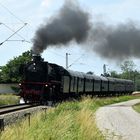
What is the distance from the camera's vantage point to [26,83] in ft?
130

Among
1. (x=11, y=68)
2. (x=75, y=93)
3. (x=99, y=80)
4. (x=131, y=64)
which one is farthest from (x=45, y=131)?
(x=131, y=64)

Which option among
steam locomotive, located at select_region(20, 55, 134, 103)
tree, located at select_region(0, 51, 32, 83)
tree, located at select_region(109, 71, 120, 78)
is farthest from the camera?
tree, located at select_region(109, 71, 120, 78)

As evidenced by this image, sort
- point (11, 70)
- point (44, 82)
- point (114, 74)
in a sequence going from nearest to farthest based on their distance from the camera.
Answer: point (44, 82), point (11, 70), point (114, 74)

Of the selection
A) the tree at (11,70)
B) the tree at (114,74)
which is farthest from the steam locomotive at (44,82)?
the tree at (114,74)

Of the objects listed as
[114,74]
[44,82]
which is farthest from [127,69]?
[44,82]

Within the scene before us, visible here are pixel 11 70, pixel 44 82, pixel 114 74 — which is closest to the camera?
pixel 44 82

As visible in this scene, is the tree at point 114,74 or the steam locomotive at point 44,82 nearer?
the steam locomotive at point 44,82

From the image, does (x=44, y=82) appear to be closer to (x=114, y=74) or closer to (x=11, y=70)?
(x=11, y=70)

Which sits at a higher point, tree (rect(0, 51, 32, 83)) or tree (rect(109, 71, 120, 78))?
tree (rect(109, 71, 120, 78))

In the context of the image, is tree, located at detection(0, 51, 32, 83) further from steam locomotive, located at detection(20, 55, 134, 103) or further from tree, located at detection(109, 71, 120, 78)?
tree, located at detection(109, 71, 120, 78)

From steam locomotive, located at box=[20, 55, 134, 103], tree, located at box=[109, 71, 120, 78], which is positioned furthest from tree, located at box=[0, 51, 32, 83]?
tree, located at box=[109, 71, 120, 78]

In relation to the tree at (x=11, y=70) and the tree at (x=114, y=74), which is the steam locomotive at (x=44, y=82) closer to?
the tree at (x=11, y=70)

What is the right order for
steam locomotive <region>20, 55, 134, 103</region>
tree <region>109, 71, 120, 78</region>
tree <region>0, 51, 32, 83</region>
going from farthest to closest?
1. tree <region>109, 71, 120, 78</region>
2. tree <region>0, 51, 32, 83</region>
3. steam locomotive <region>20, 55, 134, 103</region>

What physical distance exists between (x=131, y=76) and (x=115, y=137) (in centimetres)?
16339
